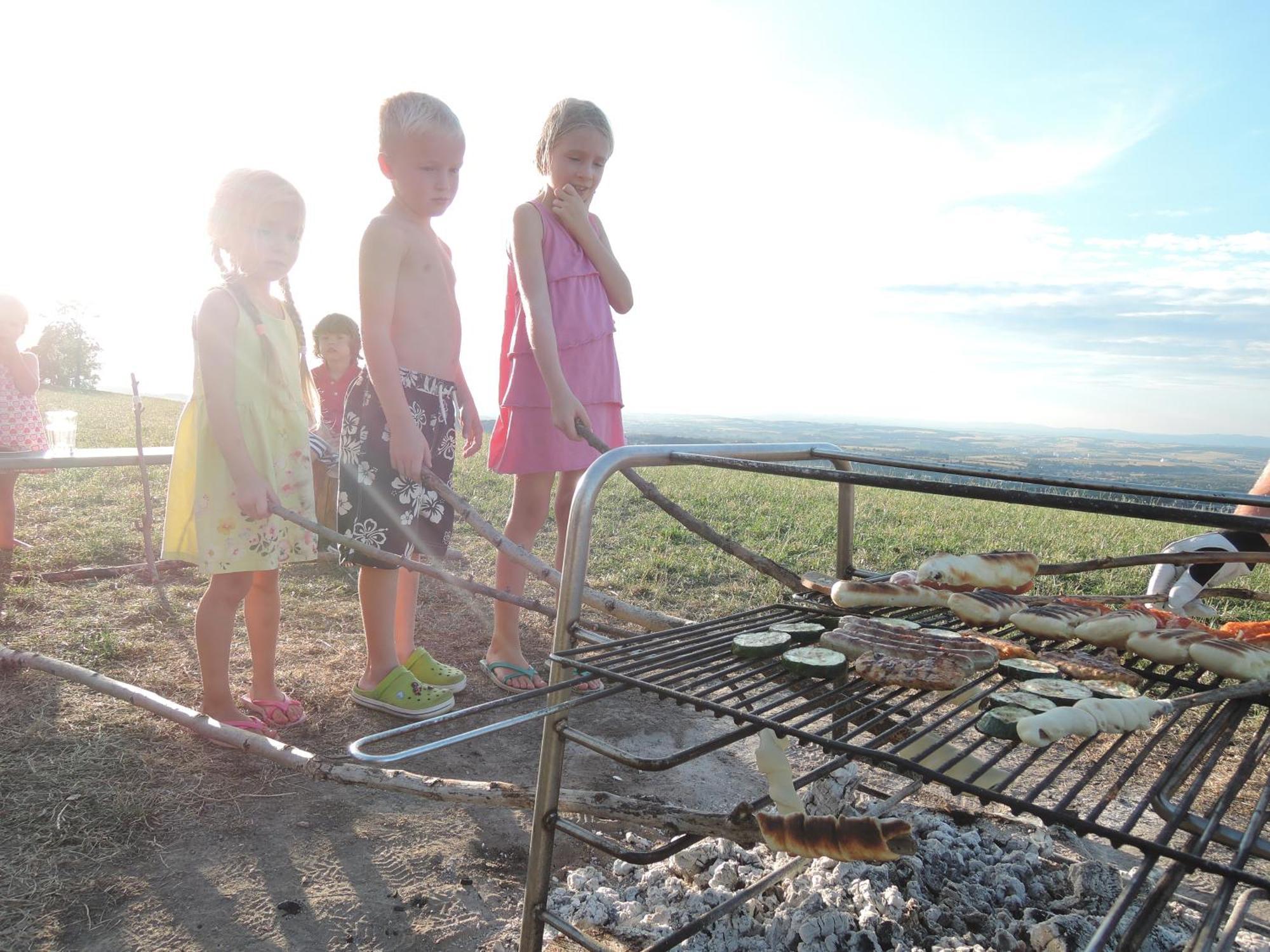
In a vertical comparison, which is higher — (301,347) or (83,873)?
(301,347)

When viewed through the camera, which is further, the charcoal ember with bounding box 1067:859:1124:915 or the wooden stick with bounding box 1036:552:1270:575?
the charcoal ember with bounding box 1067:859:1124:915

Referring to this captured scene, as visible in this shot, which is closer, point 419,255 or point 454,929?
point 454,929

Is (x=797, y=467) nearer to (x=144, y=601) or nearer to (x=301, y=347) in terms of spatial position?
(x=301, y=347)

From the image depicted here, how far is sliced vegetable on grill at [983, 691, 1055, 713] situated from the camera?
52.4 inches

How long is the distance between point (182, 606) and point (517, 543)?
2270 mm

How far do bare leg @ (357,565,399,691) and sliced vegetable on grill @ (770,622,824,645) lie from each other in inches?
71.4

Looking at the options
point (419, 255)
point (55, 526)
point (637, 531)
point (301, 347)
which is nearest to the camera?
point (419, 255)

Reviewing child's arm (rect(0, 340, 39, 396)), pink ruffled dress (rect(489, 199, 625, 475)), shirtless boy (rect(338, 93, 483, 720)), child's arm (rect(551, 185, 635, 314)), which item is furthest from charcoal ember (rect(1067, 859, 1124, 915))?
child's arm (rect(0, 340, 39, 396))

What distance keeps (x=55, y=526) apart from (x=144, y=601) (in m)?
2.38

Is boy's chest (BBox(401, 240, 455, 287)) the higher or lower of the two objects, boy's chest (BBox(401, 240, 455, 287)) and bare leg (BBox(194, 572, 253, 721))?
the higher

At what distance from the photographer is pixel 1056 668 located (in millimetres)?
1562

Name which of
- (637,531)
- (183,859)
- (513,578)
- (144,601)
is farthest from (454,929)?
(637,531)

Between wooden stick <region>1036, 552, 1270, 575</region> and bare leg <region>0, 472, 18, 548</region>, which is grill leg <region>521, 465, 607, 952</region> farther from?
bare leg <region>0, 472, 18, 548</region>

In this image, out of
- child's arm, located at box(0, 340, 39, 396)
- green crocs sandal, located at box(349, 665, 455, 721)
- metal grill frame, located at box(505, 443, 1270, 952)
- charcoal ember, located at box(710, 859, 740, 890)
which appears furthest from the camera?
child's arm, located at box(0, 340, 39, 396)
